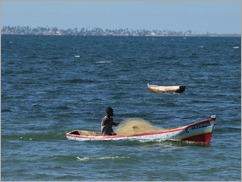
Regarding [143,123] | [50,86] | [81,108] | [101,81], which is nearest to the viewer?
[143,123]

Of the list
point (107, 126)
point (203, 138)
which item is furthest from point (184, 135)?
point (107, 126)

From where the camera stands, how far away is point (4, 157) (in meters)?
23.0

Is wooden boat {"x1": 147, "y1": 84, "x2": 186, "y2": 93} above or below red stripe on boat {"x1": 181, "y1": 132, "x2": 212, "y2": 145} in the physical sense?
below

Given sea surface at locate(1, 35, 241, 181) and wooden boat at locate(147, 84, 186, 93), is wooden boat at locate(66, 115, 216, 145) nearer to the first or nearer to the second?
sea surface at locate(1, 35, 241, 181)

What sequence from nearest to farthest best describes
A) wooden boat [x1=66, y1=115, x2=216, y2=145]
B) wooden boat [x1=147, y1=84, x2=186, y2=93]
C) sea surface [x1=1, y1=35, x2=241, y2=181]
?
sea surface [x1=1, y1=35, x2=241, y2=181], wooden boat [x1=66, y1=115, x2=216, y2=145], wooden boat [x1=147, y1=84, x2=186, y2=93]

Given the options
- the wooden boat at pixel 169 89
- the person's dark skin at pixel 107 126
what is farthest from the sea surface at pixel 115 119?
the person's dark skin at pixel 107 126

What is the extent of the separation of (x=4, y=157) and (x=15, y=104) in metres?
16.5

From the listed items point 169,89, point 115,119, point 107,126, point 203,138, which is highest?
point 107,126

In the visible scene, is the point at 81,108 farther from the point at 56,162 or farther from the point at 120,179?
the point at 120,179

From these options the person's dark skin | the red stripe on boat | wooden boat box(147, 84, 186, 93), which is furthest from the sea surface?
the person's dark skin

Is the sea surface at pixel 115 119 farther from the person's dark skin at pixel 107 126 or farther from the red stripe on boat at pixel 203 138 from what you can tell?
the person's dark skin at pixel 107 126

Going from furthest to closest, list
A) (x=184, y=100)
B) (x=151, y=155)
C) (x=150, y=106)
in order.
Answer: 1. (x=184, y=100)
2. (x=150, y=106)
3. (x=151, y=155)

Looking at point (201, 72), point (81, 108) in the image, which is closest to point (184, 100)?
point (81, 108)

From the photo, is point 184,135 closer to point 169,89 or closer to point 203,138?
point 203,138
